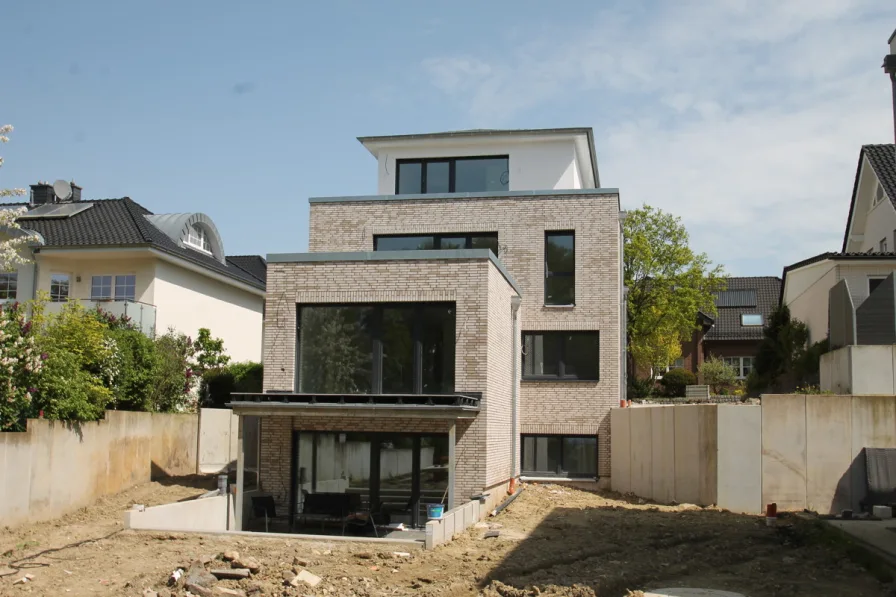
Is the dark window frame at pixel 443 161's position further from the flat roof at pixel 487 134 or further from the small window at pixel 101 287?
the small window at pixel 101 287

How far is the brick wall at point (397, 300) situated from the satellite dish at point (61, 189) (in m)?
17.7

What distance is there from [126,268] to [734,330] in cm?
4081

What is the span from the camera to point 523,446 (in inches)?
1019

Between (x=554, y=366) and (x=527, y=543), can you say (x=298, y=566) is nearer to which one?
(x=527, y=543)

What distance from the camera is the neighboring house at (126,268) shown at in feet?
94.0

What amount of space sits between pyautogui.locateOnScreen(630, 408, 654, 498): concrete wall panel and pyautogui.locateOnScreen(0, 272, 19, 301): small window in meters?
19.5

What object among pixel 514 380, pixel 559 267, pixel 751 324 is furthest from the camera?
pixel 751 324

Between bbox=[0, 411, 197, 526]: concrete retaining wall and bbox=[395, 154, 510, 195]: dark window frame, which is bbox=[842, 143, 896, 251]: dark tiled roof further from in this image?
bbox=[0, 411, 197, 526]: concrete retaining wall

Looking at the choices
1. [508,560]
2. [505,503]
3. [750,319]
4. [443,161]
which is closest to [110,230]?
[443,161]

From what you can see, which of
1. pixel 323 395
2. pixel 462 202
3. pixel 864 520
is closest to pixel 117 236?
pixel 462 202

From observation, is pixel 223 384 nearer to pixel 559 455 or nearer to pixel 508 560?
pixel 559 455

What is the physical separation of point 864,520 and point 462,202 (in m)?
13.5

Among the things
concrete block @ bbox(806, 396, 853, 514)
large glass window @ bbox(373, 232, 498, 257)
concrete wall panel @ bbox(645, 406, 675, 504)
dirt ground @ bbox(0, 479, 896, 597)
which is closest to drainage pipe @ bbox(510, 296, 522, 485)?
large glass window @ bbox(373, 232, 498, 257)

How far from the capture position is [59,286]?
2991 cm
